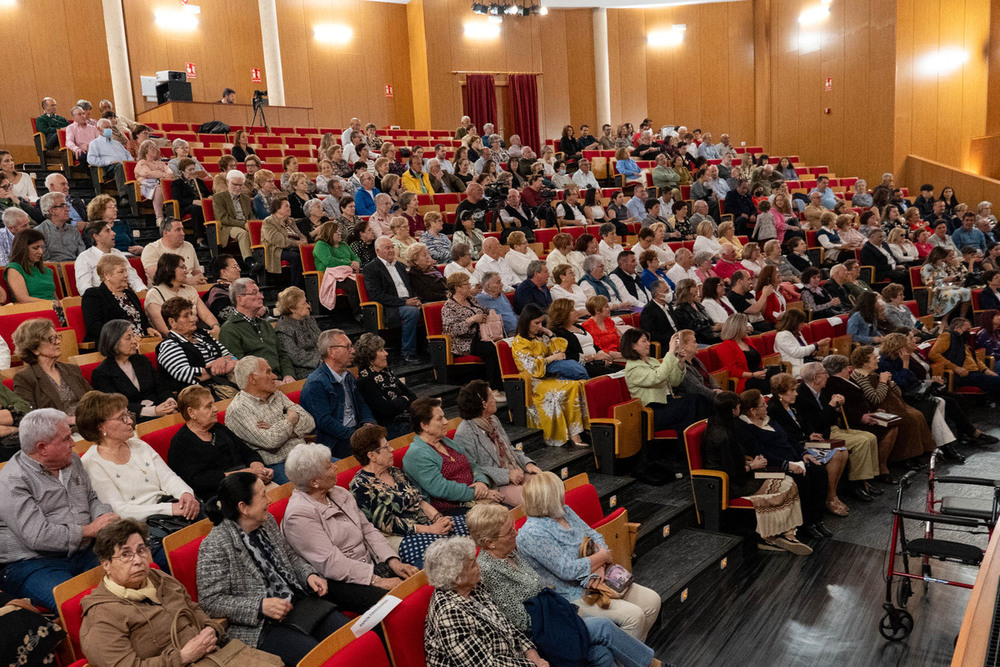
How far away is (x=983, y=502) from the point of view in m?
3.45

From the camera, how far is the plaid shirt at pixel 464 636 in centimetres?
229

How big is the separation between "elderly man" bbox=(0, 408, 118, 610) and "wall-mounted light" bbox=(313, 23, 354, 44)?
11.9m

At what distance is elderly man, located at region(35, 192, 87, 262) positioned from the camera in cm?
521

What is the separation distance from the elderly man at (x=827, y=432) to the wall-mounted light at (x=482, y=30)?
10.9 m

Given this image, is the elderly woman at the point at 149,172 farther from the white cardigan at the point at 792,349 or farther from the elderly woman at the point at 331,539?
the white cardigan at the point at 792,349

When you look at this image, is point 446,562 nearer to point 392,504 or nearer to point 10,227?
point 392,504

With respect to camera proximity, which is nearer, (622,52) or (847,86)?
(847,86)

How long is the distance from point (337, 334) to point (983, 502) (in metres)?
2.97

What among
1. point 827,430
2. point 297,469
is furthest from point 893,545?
point 297,469

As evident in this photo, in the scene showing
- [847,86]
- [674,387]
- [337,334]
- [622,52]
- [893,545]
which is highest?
[622,52]

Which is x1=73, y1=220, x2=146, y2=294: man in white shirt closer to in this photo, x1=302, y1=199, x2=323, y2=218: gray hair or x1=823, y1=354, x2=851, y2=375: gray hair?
x1=302, y1=199, x2=323, y2=218: gray hair

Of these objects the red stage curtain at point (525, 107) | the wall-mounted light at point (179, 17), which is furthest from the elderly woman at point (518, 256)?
the red stage curtain at point (525, 107)

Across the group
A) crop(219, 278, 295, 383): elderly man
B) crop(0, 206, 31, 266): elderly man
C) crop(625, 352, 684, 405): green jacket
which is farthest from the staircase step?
crop(0, 206, 31, 266): elderly man

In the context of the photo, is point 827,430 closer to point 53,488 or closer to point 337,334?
point 337,334
